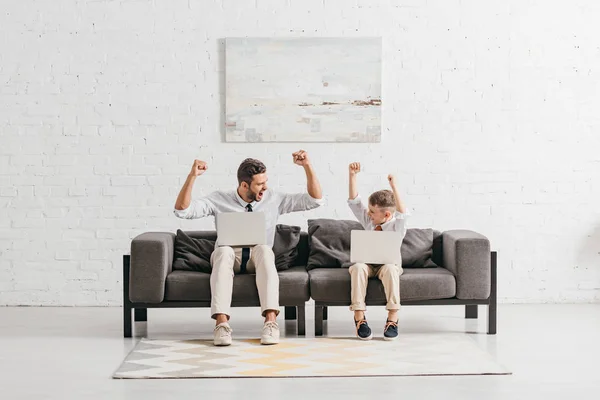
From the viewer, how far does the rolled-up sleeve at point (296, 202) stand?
5480 mm

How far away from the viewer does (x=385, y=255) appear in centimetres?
522

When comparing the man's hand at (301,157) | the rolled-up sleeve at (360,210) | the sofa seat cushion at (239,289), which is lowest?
the sofa seat cushion at (239,289)

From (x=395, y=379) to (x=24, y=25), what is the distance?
3.92 meters

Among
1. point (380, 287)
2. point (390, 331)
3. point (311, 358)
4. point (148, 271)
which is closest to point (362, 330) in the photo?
point (390, 331)

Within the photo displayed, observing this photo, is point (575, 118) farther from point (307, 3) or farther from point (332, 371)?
point (332, 371)

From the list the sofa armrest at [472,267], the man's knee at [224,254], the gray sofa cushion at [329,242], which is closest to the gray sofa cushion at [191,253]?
the man's knee at [224,254]

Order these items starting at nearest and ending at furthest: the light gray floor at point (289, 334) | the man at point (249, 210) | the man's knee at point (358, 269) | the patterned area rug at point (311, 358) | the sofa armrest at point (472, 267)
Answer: the light gray floor at point (289, 334)
the patterned area rug at point (311, 358)
the man at point (249, 210)
the man's knee at point (358, 269)
the sofa armrest at point (472, 267)

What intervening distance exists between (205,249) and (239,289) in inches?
20.0

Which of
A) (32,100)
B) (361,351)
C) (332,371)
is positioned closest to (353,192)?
(361,351)

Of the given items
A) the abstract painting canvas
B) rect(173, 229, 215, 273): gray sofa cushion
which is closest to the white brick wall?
the abstract painting canvas

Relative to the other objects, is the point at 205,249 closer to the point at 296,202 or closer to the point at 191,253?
the point at 191,253

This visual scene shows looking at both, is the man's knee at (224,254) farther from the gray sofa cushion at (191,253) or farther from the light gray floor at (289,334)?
the light gray floor at (289,334)

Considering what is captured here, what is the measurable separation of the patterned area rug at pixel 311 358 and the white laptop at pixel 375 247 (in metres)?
0.44

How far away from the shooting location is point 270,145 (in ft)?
21.8
